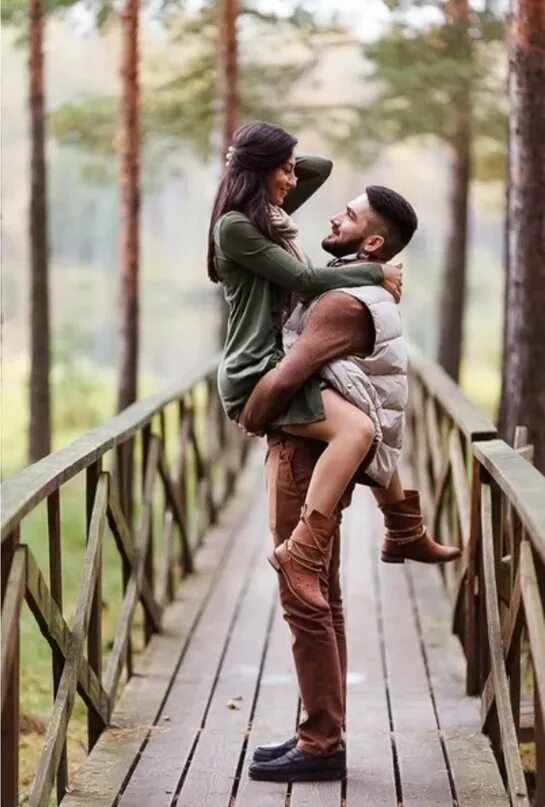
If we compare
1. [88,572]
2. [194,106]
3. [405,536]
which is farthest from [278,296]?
[194,106]

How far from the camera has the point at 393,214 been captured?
14.8 feet

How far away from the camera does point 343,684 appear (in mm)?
4855

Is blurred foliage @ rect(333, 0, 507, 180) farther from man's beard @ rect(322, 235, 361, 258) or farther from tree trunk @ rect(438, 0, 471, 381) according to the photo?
man's beard @ rect(322, 235, 361, 258)

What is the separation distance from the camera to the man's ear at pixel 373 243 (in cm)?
455

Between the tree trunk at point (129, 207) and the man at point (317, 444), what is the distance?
22.4 feet

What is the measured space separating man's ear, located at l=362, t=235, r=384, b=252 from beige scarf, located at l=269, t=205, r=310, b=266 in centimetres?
19

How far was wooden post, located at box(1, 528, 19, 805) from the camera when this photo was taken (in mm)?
3693

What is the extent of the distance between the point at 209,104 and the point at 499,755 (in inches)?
449

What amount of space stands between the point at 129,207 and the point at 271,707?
642 centimetres

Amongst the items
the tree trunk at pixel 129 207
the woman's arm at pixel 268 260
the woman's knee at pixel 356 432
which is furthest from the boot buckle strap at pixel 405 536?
the tree trunk at pixel 129 207

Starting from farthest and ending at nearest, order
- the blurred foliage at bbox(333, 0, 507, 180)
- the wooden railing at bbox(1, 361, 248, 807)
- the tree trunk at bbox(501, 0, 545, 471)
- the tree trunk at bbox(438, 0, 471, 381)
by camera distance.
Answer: the tree trunk at bbox(438, 0, 471, 381) → the blurred foliage at bbox(333, 0, 507, 180) → the tree trunk at bbox(501, 0, 545, 471) → the wooden railing at bbox(1, 361, 248, 807)

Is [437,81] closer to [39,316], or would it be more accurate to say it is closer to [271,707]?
[39,316]

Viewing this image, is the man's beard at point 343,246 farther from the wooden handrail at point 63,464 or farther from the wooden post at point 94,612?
the wooden post at point 94,612

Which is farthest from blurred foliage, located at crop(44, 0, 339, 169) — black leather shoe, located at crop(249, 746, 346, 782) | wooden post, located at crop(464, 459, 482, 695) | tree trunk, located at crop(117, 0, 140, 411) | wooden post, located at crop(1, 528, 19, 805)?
wooden post, located at crop(1, 528, 19, 805)
